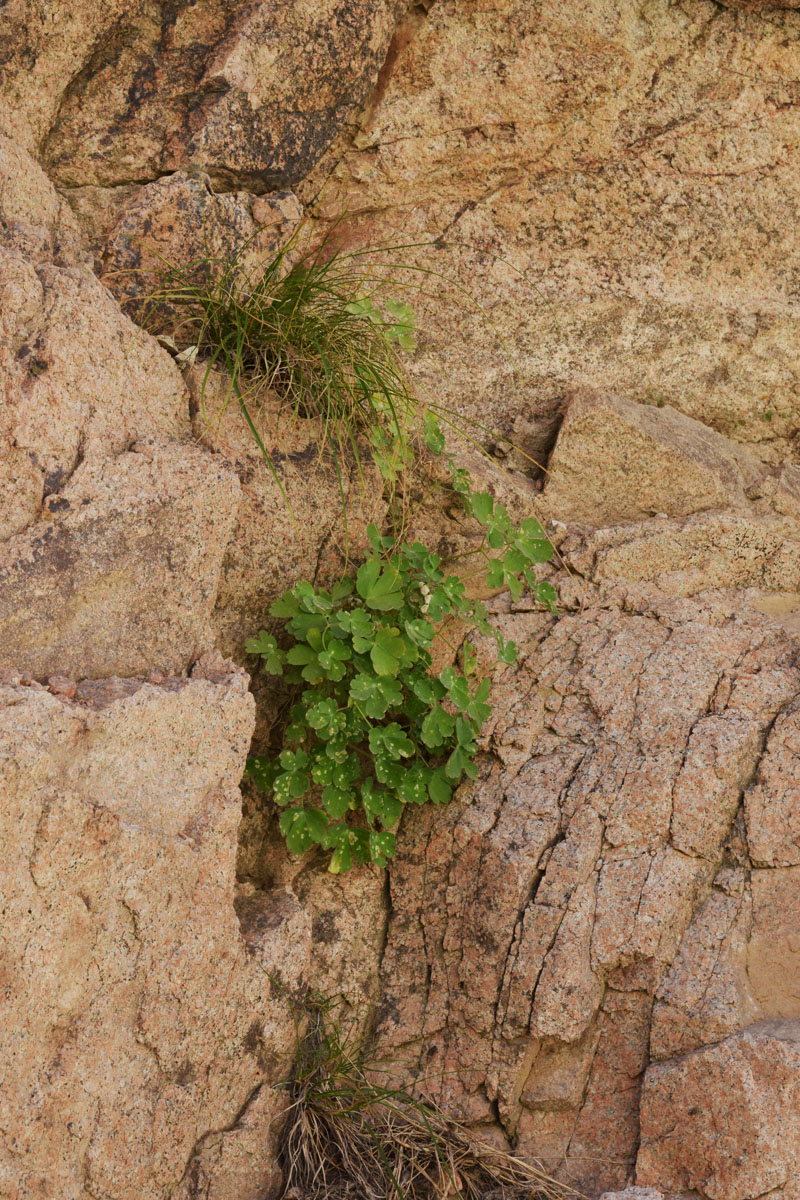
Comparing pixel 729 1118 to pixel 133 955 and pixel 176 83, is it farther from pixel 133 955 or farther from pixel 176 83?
pixel 176 83

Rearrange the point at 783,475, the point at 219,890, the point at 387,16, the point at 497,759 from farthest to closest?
the point at 783,475 < the point at 387,16 < the point at 497,759 < the point at 219,890

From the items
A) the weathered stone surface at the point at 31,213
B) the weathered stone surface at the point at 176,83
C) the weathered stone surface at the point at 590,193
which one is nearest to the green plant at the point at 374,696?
the weathered stone surface at the point at 590,193

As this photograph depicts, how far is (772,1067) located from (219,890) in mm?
1427

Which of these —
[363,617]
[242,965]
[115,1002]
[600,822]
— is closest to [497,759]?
[600,822]

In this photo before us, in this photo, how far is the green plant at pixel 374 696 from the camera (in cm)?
304

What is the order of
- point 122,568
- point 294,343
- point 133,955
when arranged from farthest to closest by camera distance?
point 294,343, point 122,568, point 133,955

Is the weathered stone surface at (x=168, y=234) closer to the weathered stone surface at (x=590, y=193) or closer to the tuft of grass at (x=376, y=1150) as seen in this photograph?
the weathered stone surface at (x=590, y=193)

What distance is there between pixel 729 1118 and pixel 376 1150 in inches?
35.7

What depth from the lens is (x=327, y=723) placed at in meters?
3.01

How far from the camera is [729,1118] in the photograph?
8.51 feet

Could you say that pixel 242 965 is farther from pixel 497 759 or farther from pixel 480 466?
pixel 480 466

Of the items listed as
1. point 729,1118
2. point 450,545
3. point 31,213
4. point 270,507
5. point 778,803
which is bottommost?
point 729,1118

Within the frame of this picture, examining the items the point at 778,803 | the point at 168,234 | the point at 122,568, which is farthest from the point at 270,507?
the point at 778,803

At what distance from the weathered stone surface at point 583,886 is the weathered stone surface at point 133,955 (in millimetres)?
487
